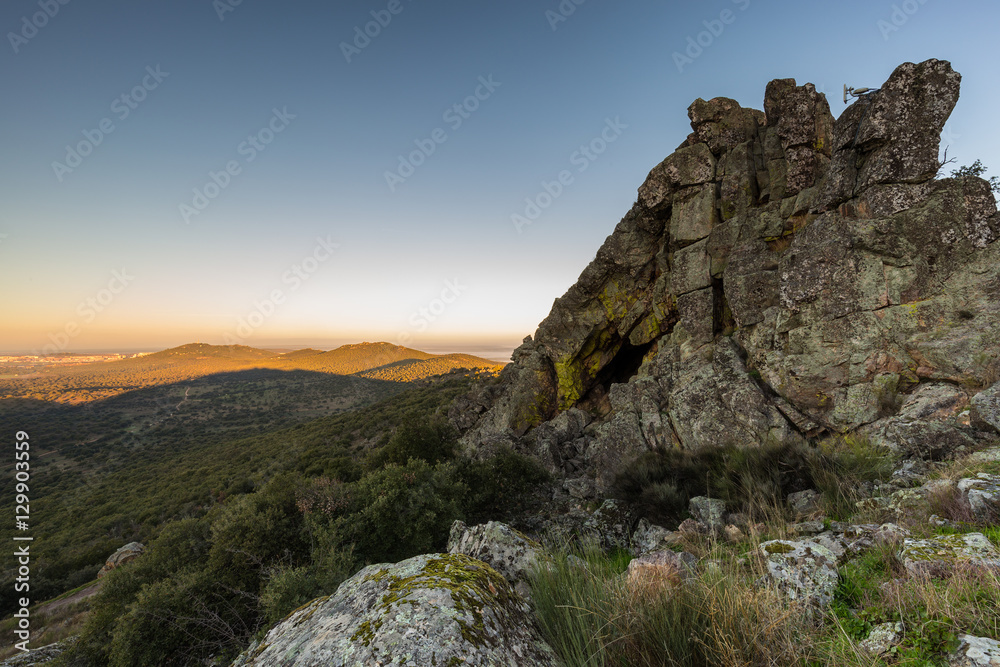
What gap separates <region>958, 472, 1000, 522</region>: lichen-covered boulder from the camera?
3.55 metres

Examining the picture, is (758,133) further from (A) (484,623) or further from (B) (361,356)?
(B) (361,356)

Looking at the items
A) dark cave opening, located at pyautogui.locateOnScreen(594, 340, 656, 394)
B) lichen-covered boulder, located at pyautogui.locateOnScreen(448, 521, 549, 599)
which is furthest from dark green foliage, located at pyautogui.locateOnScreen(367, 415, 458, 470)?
dark cave opening, located at pyautogui.locateOnScreen(594, 340, 656, 394)

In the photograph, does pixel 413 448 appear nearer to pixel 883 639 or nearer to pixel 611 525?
pixel 611 525

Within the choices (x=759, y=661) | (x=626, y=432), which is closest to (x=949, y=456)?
(x=759, y=661)

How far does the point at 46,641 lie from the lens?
37.2ft

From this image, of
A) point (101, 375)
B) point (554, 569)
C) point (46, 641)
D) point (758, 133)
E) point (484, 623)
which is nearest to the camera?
point (484, 623)

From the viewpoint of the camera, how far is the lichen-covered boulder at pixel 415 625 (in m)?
2.30

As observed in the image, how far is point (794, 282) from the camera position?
42.9 feet

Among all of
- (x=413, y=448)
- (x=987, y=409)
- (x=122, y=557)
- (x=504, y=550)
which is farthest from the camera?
(x=122, y=557)

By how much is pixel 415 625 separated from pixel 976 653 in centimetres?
297

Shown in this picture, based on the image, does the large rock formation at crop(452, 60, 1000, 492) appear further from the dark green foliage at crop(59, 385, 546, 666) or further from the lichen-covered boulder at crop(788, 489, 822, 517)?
the dark green foliage at crop(59, 385, 546, 666)

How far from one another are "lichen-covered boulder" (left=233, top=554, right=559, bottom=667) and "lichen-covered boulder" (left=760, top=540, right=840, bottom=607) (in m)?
1.83

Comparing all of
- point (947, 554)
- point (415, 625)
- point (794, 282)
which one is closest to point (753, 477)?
point (947, 554)

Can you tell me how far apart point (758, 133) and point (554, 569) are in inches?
877
